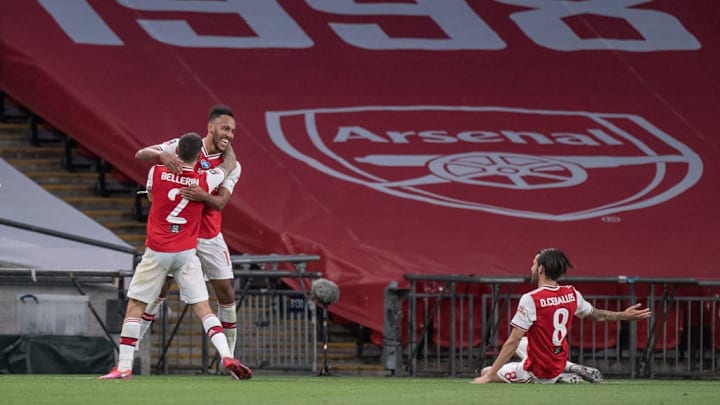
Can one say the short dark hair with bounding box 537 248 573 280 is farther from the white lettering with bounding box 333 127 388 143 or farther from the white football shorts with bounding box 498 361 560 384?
the white lettering with bounding box 333 127 388 143

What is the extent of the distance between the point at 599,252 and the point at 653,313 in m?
1.38

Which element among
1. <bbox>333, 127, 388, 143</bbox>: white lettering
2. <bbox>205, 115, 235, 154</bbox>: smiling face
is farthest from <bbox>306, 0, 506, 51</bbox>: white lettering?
<bbox>205, 115, 235, 154</bbox>: smiling face

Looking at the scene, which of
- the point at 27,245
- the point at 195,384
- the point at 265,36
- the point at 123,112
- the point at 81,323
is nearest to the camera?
the point at 195,384

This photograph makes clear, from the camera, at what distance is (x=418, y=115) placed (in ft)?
62.6

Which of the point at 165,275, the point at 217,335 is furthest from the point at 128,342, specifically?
the point at 217,335

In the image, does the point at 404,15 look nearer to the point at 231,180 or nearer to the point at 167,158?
the point at 231,180

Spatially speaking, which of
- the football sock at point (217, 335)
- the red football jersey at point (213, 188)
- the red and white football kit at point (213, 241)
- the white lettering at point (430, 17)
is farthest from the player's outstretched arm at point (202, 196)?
the white lettering at point (430, 17)

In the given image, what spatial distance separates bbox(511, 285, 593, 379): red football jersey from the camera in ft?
39.1

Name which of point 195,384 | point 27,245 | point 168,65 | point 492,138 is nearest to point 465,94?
point 492,138

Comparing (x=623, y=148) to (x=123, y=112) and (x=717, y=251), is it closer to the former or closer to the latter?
(x=717, y=251)

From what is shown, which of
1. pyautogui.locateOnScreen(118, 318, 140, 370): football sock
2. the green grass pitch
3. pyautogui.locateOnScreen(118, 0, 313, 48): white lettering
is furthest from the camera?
pyautogui.locateOnScreen(118, 0, 313, 48): white lettering

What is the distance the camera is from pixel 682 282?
52.9 ft

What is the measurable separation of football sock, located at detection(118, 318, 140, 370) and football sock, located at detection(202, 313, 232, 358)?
515 millimetres

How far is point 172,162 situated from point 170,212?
0.36 meters
